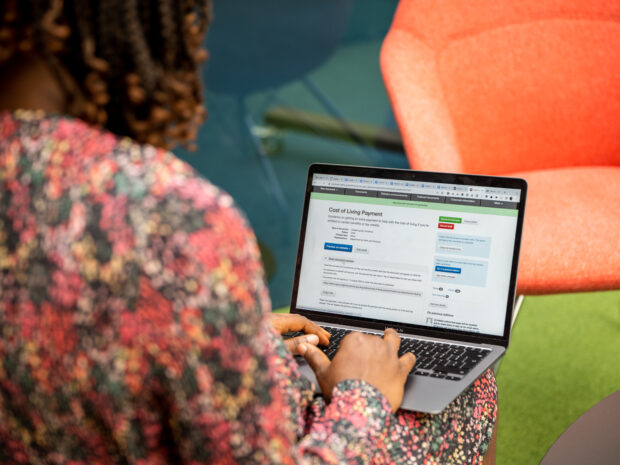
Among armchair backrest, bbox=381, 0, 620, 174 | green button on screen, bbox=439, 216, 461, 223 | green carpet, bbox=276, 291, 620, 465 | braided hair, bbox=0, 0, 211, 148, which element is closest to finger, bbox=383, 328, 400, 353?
green button on screen, bbox=439, 216, 461, 223

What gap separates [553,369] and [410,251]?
0.91m

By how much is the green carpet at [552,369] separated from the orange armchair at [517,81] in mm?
496

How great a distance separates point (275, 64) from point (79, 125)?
1847 mm

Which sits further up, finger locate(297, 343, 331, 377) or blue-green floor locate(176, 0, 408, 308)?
blue-green floor locate(176, 0, 408, 308)

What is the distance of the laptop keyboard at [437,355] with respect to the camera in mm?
987

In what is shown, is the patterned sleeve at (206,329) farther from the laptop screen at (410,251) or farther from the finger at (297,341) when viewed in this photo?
the laptop screen at (410,251)

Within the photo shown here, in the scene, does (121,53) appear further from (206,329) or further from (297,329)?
(297,329)

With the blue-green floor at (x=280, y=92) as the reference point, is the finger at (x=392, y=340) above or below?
below

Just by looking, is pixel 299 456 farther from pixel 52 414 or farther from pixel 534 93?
pixel 534 93

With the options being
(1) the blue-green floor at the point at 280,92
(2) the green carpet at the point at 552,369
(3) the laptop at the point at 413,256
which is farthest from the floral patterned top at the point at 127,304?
(1) the blue-green floor at the point at 280,92

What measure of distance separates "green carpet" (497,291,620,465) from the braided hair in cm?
120

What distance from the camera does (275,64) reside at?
235 centimetres

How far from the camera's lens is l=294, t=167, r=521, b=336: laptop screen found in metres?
1.13

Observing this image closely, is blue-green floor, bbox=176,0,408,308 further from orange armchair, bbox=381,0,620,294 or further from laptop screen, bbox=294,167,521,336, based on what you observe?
laptop screen, bbox=294,167,521,336
